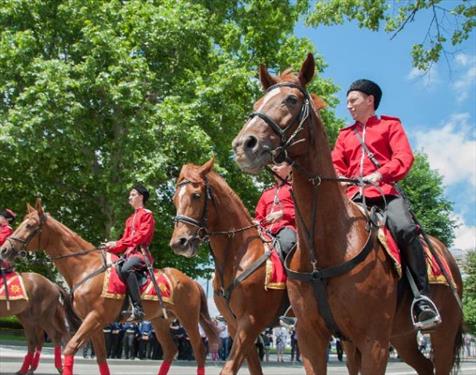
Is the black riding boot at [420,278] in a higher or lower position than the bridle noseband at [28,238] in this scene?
lower

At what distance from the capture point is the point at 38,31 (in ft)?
86.0

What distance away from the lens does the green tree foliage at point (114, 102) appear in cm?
2341

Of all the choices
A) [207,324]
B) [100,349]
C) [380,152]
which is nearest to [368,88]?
[380,152]

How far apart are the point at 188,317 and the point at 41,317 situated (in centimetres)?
445

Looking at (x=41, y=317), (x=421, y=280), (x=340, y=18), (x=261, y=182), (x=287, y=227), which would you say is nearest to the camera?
(x=421, y=280)

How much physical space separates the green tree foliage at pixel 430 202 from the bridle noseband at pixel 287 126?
A: 39287 mm

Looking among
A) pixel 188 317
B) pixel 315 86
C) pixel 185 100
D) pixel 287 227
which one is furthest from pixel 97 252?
pixel 315 86

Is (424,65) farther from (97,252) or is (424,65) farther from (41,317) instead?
(41,317)

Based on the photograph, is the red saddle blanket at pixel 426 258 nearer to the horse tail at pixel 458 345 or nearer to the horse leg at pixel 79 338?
the horse tail at pixel 458 345

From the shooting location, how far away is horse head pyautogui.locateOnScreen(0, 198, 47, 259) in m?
13.6

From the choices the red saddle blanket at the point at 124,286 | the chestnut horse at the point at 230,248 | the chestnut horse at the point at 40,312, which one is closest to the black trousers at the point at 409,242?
the chestnut horse at the point at 230,248

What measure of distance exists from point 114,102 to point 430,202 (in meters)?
27.1

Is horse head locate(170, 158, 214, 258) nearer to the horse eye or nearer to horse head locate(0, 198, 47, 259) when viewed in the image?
the horse eye

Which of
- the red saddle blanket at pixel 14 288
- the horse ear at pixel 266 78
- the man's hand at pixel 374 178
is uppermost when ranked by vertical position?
the horse ear at pixel 266 78
